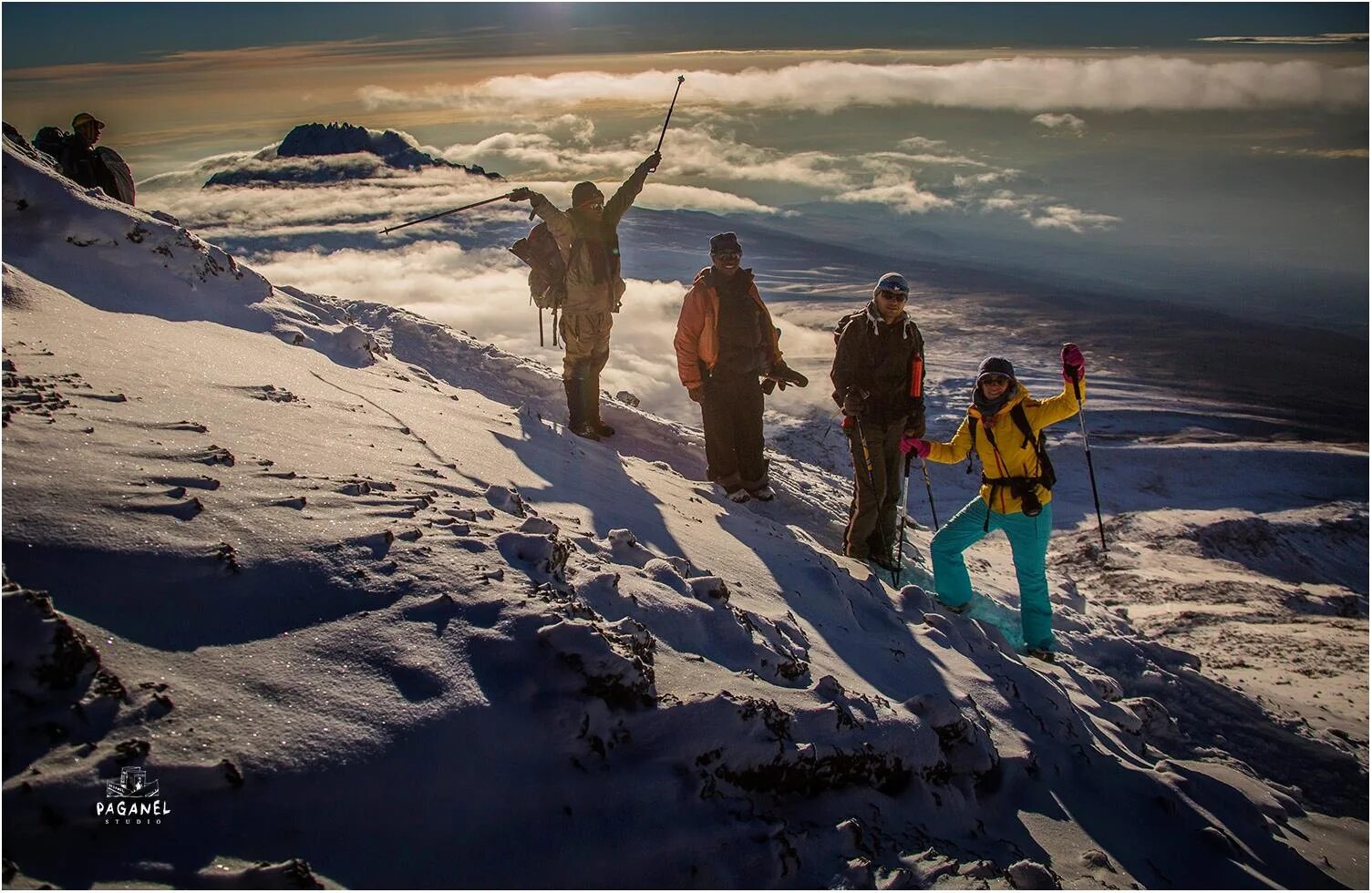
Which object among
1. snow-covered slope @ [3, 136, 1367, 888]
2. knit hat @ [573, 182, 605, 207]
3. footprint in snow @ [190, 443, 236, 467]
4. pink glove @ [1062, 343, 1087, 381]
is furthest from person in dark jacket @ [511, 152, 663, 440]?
footprint in snow @ [190, 443, 236, 467]

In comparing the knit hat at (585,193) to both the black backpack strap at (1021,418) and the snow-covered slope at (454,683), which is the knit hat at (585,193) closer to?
the snow-covered slope at (454,683)

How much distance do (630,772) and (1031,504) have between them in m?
4.29

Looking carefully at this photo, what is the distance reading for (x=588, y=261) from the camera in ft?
27.6

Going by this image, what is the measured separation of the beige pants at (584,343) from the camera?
343 inches

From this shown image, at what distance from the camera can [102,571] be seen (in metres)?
3.01

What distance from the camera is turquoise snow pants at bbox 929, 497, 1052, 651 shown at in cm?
634

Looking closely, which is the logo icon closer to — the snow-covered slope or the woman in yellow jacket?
the snow-covered slope

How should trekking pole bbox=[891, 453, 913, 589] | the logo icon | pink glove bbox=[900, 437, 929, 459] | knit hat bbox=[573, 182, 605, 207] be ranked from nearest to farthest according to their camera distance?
the logo icon
pink glove bbox=[900, 437, 929, 459]
trekking pole bbox=[891, 453, 913, 589]
knit hat bbox=[573, 182, 605, 207]

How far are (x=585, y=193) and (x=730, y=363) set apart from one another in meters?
2.41

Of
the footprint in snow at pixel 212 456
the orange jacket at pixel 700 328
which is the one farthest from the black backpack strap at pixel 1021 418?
the footprint in snow at pixel 212 456

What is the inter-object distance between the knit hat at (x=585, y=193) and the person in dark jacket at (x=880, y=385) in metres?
3.15

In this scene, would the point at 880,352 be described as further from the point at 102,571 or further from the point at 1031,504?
the point at 102,571

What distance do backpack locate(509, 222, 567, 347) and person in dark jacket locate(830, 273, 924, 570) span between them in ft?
10.7

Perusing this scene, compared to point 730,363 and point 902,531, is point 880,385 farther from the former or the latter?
point 730,363
